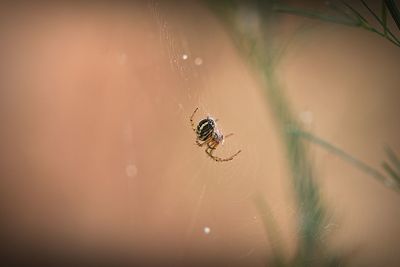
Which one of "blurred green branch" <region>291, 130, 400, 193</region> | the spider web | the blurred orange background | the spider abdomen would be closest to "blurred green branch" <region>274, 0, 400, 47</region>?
"blurred green branch" <region>291, 130, 400, 193</region>

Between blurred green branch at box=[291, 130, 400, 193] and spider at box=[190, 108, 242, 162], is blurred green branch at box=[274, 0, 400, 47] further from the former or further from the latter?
spider at box=[190, 108, 242, 162]

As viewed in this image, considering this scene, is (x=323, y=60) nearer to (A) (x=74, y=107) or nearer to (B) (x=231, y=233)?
(B) (x=231, y=233)

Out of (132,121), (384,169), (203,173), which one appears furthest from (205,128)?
(132,121)

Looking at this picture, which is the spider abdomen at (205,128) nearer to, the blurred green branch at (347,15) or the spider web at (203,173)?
the spider web at (203,173)

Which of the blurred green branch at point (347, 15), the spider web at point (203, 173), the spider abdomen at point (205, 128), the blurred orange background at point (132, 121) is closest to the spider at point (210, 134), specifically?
the spider abdomen at point (205, 128)

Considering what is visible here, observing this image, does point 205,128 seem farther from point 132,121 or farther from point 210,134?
point 132,121

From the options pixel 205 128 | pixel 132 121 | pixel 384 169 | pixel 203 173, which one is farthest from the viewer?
pixel 132 121

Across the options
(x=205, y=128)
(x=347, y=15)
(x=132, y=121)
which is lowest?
(x=347, y=15)

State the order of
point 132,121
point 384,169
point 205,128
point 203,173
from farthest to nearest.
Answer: point 132,121 < point 203,173 < point 205,128 < point 384,169
